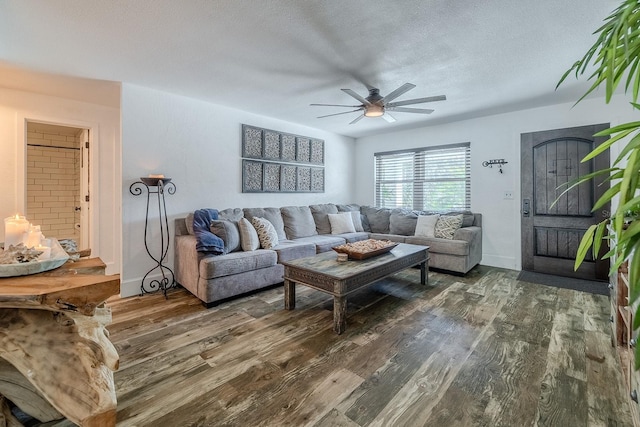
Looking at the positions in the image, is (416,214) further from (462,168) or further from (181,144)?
(181,144)

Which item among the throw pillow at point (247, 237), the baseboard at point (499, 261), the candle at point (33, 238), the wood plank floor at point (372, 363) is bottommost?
the wood plank floor at point (372, 363)

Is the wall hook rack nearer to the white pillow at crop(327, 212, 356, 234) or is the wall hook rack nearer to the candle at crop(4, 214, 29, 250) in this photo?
the white pillow at crop(327, 212, 356, 234)

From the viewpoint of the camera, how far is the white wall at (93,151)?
3.26m

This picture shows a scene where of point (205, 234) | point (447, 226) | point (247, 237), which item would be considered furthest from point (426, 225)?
point (205, 234)

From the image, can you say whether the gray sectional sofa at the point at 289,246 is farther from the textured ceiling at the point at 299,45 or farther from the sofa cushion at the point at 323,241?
the textured ceiling at the point at 299,45

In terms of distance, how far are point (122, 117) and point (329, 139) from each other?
3.43 metres

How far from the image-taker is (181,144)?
361 centimetres

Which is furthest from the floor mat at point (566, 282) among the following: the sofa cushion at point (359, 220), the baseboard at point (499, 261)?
the sofa cushion at point (359, 220)

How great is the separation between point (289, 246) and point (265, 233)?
347 millimetres

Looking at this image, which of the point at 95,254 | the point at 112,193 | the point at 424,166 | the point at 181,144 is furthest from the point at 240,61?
the point at 424,166

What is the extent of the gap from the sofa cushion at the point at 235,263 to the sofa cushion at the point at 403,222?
2.42 metres

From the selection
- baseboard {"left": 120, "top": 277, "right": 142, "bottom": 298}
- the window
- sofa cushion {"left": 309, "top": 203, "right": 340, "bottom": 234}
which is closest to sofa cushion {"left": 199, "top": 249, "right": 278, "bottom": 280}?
baseboard {"left": 120, "top": 277, "right": 142, "bottom": 298}

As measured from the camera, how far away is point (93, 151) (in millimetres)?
3824

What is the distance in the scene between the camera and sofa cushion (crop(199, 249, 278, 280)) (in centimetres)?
288
